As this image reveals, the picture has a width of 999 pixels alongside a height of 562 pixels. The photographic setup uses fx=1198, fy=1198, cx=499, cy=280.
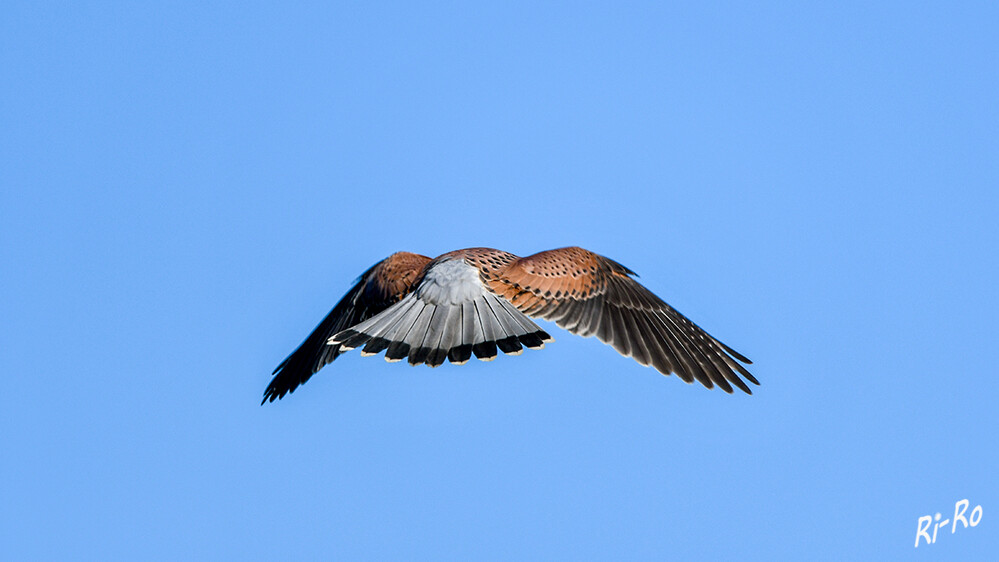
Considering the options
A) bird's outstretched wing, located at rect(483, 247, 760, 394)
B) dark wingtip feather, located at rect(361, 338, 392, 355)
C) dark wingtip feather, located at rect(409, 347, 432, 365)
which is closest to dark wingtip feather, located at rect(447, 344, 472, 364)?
dark wingtip feather, located at rect(409, 347, 432, 365)

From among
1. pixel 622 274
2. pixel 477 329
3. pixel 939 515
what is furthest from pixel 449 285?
pixel 939 515

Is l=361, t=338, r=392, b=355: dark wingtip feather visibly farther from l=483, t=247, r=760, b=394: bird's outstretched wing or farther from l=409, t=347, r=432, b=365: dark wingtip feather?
l=483, t=247, r=760, b=394: bird's outstretched wing

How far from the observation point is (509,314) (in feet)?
30.3

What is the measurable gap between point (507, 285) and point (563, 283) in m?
0.51

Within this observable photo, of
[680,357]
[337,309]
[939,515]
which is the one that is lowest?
[939,515]

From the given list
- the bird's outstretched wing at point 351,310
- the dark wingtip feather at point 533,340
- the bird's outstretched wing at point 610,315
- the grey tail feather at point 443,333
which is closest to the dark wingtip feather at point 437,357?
the grey tail feather at point 443,333

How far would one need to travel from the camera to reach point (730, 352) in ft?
31.8

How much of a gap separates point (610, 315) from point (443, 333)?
1.47m

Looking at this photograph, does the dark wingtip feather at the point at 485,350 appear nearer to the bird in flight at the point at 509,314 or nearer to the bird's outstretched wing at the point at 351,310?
the bird in flight at the point at 509,314

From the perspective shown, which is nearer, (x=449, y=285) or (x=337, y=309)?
(x=449, y=285)

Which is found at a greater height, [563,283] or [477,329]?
[563,283]

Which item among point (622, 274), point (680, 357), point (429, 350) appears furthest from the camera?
point (622, 274)

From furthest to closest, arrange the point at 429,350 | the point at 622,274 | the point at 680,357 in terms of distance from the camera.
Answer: the point at 622,274, the point at 680,357, the point at 429,350

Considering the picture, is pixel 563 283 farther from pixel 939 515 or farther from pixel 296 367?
pixel 939 515
